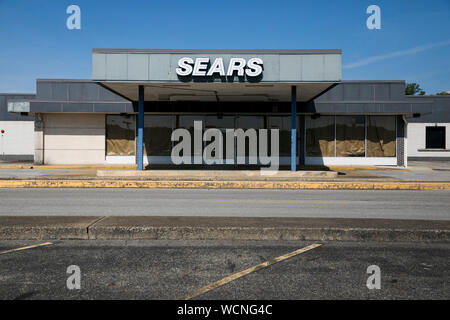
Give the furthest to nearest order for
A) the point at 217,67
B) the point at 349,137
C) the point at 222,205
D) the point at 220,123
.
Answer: the point at 349,137
the point at 220,123
the point at 217,67
the point at 222,205

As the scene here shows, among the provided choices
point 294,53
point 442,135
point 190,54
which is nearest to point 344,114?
point 294,53

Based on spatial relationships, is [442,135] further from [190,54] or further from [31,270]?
[31,270]

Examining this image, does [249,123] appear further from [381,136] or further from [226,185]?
[226,185]

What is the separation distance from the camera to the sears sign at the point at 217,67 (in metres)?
14.3

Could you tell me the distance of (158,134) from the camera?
2222 centimetres

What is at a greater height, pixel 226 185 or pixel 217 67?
pixel 217 67

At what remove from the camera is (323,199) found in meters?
9.93

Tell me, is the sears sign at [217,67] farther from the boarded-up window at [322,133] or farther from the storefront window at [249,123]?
the boarded-up window at [322,133]

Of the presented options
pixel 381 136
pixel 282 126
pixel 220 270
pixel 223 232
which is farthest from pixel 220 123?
pixel 220 270

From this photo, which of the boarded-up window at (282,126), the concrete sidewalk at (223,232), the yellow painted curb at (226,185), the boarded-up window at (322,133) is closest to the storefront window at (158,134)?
the boarded-up window at (282,126)

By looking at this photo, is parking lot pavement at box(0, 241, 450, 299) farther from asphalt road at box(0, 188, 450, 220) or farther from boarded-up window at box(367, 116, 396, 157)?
boarded-up window at box(367, 116, 396, 157)

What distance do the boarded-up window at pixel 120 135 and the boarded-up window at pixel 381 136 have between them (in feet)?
52.1

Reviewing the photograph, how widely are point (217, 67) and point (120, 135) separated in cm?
1074

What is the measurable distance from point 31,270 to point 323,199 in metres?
7.95
